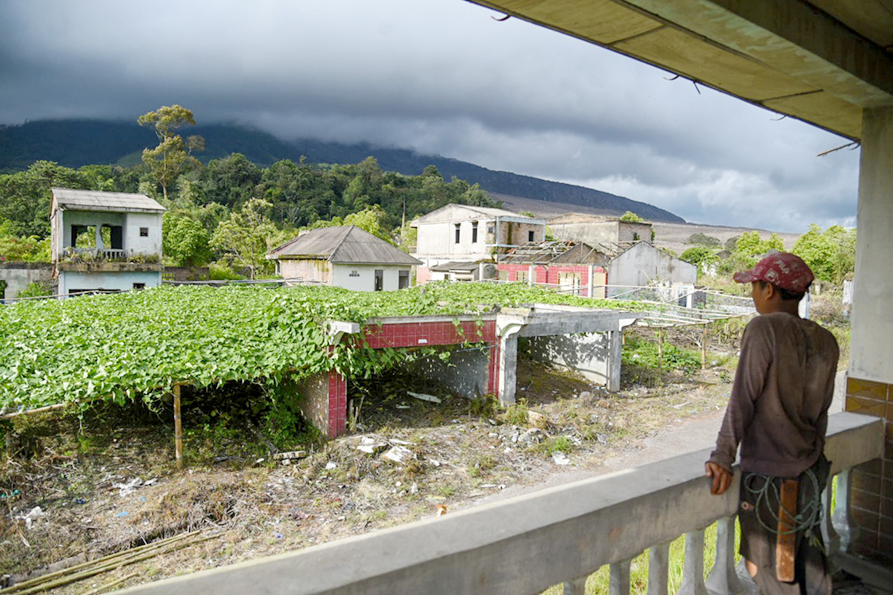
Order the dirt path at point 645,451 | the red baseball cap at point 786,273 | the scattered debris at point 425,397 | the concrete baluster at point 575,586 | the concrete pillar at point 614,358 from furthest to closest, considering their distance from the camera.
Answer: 1. the concrete pillar at point 614,358
2. the scattered debris at point 425,397
3. the dirt path at point 645,451
4. the red baseball cap at point 786,273
5. the concrete baluster at point 575,586

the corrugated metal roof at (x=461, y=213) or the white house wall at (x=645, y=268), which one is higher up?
the corrugated metal roof at (x=461, y=213)

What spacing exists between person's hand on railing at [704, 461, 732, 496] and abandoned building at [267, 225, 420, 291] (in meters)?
24.6

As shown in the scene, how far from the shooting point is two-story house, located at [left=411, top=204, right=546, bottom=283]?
108 feet

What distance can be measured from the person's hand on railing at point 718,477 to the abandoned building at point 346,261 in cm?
2459

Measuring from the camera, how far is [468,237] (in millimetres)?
34469

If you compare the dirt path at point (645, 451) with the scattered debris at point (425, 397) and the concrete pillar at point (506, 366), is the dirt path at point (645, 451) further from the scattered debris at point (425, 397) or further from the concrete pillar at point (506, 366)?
the scattered debris at point (425, 397)

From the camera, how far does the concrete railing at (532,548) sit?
4.17 ft

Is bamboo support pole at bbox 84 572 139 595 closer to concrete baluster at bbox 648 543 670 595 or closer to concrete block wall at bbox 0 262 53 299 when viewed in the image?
concrete baluster at bbox 648 543 670 595

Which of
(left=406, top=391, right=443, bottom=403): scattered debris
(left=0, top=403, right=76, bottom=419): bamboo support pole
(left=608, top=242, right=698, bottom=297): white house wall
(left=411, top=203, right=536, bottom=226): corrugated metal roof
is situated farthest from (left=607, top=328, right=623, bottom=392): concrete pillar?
(left=411, top=203, right=536, bottom=226): corrugated metal roof

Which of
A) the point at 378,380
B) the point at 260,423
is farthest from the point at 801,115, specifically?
the point at 378,380

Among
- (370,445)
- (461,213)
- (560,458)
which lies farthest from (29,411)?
(461,213)

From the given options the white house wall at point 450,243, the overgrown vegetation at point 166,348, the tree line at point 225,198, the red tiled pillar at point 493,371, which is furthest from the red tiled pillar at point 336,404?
the white house wall at point 450,243

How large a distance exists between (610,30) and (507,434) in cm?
1002

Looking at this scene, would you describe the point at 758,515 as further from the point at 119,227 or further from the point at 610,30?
the point at 119,227
